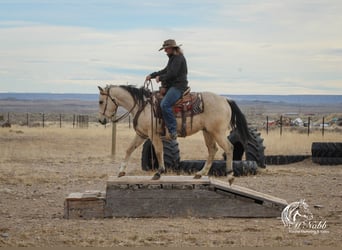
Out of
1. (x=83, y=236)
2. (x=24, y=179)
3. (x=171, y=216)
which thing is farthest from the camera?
(x=24, y=179)

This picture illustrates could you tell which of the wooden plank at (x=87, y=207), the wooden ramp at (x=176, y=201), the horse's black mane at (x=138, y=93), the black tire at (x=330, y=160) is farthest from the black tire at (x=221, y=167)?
the wooden plank at (x=87, y=207)

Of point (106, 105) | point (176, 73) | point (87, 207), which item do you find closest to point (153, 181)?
point (87, 207)

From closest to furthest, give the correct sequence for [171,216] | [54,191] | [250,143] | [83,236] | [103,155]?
1. [83,236]
2. [171,216]
3. [54,191]
4. [250,143]
5. [103,155]

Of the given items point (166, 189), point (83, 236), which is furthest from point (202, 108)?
point (83, 236)

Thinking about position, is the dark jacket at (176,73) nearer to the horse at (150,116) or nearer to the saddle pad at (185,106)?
the saddle pad at (185,106)

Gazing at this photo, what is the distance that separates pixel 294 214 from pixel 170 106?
2733 millimetres

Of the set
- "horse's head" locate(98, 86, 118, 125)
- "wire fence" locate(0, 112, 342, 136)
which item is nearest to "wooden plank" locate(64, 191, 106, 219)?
"horse's head" locate(98, 86, 118, 125)

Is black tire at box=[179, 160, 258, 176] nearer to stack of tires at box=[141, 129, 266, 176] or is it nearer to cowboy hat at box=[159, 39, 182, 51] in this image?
stack of tires at box=[141, 129, 266, 176]

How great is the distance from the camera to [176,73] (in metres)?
12.2

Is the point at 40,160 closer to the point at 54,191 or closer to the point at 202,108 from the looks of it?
the point at 54,191

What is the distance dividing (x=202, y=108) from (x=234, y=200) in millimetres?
1712

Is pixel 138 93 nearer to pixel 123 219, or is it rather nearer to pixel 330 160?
pixel 123 219

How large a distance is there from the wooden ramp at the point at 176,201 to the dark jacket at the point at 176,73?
1.69 metres

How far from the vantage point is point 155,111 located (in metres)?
12.5
